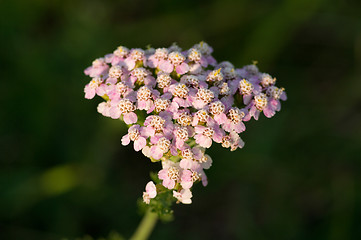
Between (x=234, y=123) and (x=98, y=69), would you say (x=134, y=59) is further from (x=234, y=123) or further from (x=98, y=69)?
(x=234, y=123)

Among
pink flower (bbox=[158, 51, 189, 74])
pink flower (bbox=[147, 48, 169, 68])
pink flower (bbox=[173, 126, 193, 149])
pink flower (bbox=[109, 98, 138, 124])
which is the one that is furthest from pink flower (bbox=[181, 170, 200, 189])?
pink flower (bbox=[147, 48, 169, 68])

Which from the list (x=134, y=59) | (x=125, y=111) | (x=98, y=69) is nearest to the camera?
(x=125, y=111)

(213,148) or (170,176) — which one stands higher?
(213,148)

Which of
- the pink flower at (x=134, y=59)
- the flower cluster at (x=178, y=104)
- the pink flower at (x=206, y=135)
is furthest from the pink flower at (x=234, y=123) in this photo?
the pink flower at (x=134, y=59)

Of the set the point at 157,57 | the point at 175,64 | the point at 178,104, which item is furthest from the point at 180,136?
the point at 157,57
